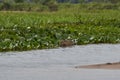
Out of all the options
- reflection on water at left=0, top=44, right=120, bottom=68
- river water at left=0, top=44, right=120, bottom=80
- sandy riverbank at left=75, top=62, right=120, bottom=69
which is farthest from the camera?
reflection on water at left=0, top=44, right=120, bottom=68

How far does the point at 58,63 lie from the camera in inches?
515

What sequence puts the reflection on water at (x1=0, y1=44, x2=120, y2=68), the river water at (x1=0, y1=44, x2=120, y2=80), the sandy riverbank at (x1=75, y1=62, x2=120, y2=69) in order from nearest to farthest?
the river water at (x1=0, y1=44, x2=120, y2=80) → the sandy riverbank at (x1=75, y1=62, x2=120, y2=69) → the reflection on water at (x1=0, y1=44, x2=120, y2=68)

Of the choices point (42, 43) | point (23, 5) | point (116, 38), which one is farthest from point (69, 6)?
point (42, 43)

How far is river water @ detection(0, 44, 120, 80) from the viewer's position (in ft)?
34.2

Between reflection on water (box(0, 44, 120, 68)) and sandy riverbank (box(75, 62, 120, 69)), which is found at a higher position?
sandy riverbank (box(75, 62, 120, 69))

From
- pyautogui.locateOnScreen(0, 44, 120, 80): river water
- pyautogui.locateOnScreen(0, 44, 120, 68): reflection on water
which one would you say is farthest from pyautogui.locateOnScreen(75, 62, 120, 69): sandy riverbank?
pyautogui.locateOnScreen(0, 44, 120, 68): reflection on water

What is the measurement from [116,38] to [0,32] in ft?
17.0

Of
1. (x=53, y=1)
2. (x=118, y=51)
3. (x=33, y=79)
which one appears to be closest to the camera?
(x=33, y=79)

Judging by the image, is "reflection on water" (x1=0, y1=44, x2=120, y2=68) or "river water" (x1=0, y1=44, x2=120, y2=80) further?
"reflection on water" (x1=0, y1=44, x2=120, y2=68)

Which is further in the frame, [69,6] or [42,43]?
[69,6]

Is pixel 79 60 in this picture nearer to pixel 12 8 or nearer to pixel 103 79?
pixel 103 79

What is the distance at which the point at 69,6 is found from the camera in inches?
2240

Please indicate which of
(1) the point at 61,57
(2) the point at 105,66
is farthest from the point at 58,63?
(1) the point at 61,57

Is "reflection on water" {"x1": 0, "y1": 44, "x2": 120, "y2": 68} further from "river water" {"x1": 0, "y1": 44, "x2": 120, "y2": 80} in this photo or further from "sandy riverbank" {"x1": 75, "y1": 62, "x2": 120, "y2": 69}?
"sandy riverbank" {"x1": 75, "y1": 62, "x2": 120, "y2": 69}
